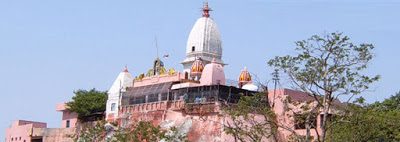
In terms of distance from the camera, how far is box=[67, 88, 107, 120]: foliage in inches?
2421

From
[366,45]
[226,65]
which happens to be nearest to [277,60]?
[366,45]

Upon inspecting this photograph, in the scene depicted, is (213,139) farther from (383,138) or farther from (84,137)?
(383,138)

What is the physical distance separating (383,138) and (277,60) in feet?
22.9

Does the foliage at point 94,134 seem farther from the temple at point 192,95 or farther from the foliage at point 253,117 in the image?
the foliage at point 253,117

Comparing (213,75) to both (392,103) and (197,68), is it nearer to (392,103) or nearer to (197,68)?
(197,68)

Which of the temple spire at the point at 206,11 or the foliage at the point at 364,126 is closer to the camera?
the foliage at the point at 364,126

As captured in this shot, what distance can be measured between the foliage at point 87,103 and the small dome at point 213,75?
1301 centimetres

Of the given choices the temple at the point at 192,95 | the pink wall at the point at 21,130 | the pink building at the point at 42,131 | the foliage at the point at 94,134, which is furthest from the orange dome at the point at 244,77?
the pink wall at the point at 21,130

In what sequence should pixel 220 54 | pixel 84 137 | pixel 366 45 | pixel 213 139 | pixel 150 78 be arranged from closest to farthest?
pixel 366 45, pixel 213 139, pixel 84 137, pixel 150 78, pixel 220 54

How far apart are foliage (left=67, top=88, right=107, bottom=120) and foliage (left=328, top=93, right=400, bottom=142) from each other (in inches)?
1207

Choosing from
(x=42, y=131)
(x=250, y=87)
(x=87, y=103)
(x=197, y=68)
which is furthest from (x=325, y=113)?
(x=42, y=131)

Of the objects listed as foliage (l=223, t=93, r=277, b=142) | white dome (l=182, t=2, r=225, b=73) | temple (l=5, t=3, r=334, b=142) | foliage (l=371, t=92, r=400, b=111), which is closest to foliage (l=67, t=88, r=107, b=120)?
temple (l=5, t=3, r=334, b=142)

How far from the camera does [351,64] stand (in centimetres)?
2872

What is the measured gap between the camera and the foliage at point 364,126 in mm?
30125
